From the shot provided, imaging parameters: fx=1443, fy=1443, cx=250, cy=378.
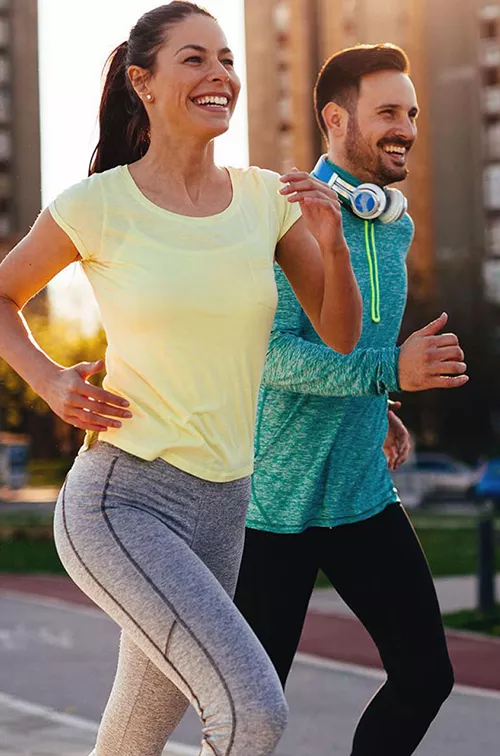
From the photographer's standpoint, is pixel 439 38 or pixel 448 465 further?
pixel 439 38

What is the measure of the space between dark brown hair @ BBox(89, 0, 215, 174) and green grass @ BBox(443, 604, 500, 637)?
24.3 ft

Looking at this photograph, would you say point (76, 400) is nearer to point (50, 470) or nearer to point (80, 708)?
point (80, 708)

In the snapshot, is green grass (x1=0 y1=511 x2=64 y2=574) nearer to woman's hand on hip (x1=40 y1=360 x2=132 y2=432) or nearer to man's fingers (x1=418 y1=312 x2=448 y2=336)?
man's fingers (x1=418 y1=312 x2=448 y2=336)

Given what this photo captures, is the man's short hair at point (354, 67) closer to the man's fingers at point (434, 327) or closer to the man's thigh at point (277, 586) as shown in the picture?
the man's fingers at point (434, 327)

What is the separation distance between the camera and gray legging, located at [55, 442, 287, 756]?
8.54 feet

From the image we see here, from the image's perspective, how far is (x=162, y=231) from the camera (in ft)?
9.55

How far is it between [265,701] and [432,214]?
5458 cm

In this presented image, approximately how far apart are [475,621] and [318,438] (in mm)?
7325

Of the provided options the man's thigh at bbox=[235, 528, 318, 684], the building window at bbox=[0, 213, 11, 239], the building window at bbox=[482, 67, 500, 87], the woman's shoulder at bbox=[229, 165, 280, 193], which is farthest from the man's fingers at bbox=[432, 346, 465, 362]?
the building window at bbox=[0, 213, 11, 239]

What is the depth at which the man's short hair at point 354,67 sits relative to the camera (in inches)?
150

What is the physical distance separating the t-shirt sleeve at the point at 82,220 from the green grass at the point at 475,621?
769 centimetres

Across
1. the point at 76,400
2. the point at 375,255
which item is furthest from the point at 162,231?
the point at 375,255

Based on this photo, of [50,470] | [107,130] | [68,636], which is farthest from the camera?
[50,470]

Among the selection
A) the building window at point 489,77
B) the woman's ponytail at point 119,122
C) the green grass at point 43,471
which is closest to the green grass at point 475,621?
the woman's ponytail at point 119,122
